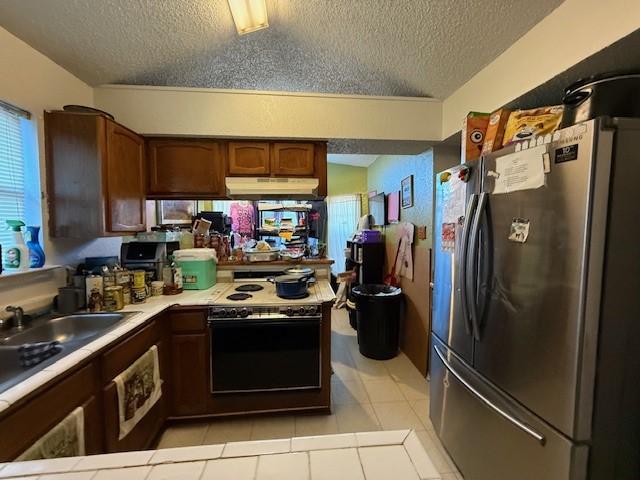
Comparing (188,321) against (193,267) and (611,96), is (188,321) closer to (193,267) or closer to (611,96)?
(193,267)

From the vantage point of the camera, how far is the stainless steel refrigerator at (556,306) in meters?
0.97

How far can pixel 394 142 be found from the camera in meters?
2.50

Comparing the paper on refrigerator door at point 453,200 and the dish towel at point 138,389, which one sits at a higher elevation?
the paper on refrigerator door at point 453,200

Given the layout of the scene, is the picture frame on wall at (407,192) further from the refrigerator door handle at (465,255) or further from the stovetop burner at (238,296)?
the stovetop burner at (238,296)

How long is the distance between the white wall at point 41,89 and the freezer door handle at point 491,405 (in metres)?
2.47

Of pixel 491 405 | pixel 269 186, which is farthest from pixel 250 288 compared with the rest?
pixel 491 405

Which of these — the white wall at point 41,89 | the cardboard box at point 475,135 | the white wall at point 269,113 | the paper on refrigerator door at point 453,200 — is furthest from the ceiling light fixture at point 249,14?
the paper on refrigerator door at point 453,200

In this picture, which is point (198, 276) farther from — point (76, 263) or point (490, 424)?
point (490, 424)

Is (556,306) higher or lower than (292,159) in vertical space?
lower

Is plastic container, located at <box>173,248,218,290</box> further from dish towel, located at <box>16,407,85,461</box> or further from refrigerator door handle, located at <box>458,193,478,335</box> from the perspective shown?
refrigerator door handle, located at <box>458,193,478,335</box>

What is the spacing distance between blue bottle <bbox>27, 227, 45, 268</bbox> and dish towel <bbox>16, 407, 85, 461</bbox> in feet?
3.28

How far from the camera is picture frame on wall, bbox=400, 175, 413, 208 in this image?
3.09 meters

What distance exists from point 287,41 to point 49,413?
230 centimetres

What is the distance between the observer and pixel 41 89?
179cm
